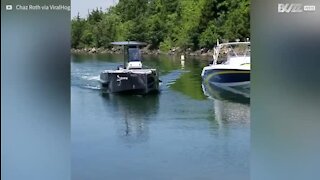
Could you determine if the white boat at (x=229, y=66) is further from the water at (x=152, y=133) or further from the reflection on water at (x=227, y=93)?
the water at (x=152, y=133)

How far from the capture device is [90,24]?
4473 millimetres

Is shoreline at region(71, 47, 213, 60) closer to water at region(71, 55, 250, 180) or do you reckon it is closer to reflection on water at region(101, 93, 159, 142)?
water at region(71, 55, 250, 180)

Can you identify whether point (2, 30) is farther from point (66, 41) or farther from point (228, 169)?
point (228, 169)

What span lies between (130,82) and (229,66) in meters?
0.78

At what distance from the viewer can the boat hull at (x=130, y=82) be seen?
4484 mm

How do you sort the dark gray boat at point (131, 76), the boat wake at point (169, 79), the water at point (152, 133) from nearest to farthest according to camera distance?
the water at point (152, 133) < the dark gray boat at point (131, 76) < the boat wake at point (169, 79)

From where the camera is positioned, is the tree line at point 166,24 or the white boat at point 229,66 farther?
the tree line at point 166,24

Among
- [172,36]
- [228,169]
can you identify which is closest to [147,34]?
[172,36]

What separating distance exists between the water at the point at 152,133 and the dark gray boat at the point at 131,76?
6 centimetres

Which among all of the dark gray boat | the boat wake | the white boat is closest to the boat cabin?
the dark gray boat

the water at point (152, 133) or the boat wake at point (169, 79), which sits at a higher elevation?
the boat wake at point (169, 79)

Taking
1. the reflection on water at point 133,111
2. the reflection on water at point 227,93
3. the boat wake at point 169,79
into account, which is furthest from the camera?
the boat wake at point 169,79

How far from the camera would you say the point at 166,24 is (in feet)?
15.2

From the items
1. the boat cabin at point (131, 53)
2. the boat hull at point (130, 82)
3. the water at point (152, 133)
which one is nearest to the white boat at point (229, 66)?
the water at point (152, 133)
